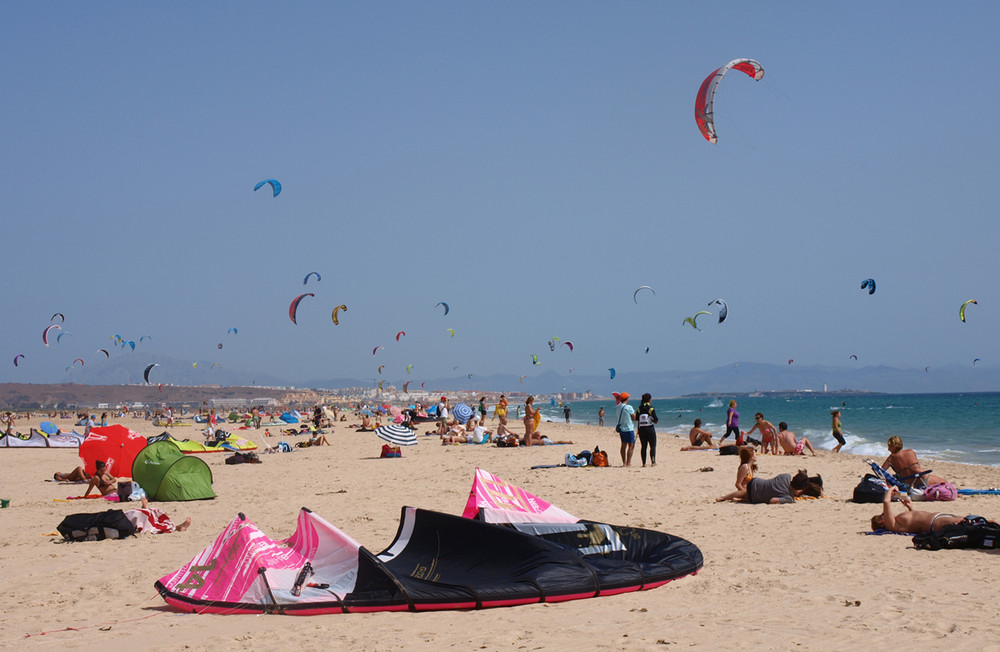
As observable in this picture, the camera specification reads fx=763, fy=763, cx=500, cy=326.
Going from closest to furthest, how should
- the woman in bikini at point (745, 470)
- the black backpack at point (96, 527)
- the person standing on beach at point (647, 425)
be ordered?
the black backpack at point (96, 527)
the woman in bikini at point (745, 470)
the person standing on beach at point (647, 425)

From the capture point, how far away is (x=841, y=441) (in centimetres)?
1686

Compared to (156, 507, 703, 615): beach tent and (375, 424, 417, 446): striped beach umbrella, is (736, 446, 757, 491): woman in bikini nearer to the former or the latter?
(156, 507, 703, 615): beach tent

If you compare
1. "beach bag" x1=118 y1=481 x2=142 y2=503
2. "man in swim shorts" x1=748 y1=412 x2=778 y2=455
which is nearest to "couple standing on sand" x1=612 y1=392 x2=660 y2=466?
"man in swim shorts" x1=748 y1=412 x2=778 y2=455

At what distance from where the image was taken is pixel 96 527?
713 centimetres

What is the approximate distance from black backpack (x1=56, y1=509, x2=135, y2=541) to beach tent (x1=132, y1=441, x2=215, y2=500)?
2.47 meters

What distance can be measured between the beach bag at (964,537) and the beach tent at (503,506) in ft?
8.79

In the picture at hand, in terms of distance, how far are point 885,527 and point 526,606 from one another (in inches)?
147

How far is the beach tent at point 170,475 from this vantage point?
9.76 m

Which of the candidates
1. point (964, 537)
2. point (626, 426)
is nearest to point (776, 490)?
point (964, 537)

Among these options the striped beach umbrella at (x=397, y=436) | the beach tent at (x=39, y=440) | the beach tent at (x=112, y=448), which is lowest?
the beach tent at (x=39, y=440)

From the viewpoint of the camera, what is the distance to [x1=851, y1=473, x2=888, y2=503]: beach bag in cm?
813

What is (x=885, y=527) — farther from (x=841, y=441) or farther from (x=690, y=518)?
(x=841, y=441)

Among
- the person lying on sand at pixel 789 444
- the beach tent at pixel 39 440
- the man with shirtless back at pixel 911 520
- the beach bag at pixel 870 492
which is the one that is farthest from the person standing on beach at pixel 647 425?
the beach tent at pixel 39 440

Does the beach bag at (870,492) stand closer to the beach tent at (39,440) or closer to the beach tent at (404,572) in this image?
the beach tent at (404,572)
